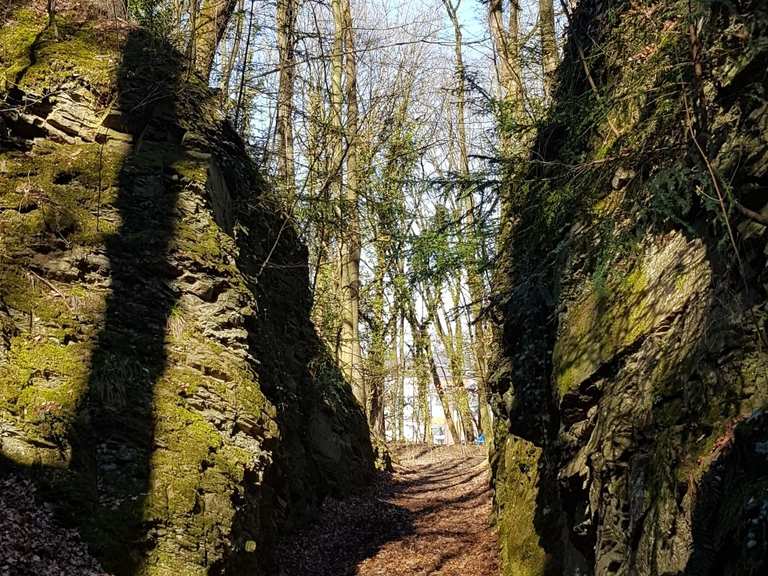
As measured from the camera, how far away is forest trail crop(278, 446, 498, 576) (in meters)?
8.54

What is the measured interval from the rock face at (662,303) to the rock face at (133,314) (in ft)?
11.6

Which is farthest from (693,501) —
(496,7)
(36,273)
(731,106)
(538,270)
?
(496,7)

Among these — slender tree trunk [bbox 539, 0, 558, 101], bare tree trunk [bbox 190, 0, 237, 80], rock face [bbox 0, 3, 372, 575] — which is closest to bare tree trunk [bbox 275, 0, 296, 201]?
bare tree trunk [bbox 190, 0, 237, 80]

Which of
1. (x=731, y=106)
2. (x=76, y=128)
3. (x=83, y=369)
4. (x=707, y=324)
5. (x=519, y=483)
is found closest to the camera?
(x=707, y=324)

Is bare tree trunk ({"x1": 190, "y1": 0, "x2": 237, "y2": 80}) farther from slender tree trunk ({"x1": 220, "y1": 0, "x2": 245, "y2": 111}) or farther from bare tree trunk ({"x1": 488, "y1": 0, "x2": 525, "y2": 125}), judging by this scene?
bare tree trunk ({"x1": 488, "y1": 0, "x2": 525, "y2": 125})

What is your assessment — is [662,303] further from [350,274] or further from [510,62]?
[350,274]

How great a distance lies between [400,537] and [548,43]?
311 inches

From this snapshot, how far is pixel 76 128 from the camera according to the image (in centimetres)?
769

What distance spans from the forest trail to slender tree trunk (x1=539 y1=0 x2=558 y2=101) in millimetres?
6726

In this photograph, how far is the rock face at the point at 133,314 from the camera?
5.50 metres

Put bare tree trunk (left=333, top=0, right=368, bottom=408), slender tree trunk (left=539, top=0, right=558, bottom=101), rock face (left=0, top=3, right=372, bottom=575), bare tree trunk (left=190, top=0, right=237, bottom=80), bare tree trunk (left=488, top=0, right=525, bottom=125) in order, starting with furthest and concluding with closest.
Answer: bare tree trunk (left=333, top=0, right=368, bottom=408), bare tree trunk (left=190, top=0, right=237, bottom=80), slender tree trunk (left=539, top=0, right=558, bottom=101), bare tree trunk (left=488, top=0, right=525, bottom=125), rock face (left=0, top=3, right=372, bottom=575)

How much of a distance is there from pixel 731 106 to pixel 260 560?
20.9ft

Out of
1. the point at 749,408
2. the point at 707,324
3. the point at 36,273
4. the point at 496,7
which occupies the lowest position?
the point at 749,408

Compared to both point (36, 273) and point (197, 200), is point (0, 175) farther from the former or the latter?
point (197, 200)
